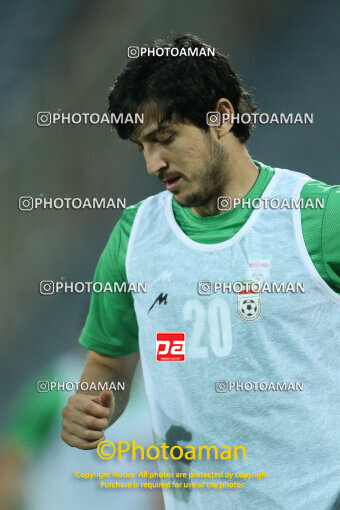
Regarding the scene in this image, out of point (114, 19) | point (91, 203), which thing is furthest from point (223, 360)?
point (114, 19)

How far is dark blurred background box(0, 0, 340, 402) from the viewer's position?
1.17 meters

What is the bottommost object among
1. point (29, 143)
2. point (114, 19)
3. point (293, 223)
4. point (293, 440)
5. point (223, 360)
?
point (293, 440)

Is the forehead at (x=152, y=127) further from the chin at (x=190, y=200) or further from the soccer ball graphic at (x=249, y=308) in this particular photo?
the soccer ball graphic at (x=249, y=308)

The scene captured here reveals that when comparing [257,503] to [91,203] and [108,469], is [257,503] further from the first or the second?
[91,203]

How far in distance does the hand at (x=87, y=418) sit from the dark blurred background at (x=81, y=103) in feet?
0.44

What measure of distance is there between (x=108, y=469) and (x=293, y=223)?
525 millimetres

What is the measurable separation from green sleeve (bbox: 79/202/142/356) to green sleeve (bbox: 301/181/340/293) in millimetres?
314

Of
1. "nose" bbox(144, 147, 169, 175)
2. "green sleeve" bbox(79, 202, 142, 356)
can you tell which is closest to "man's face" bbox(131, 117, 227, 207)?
"nose" bbox(144, 147, 169, 175)

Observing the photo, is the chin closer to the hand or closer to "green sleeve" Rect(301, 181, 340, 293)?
"green sleeve" Rect(301, 181, 340, 293)

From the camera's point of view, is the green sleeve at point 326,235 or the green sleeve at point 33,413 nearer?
the green sleeve at point 326,235

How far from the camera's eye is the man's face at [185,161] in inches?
40.4

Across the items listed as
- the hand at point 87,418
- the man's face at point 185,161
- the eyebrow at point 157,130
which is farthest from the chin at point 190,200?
the hand at point 87,418

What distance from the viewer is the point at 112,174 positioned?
1.18 metres

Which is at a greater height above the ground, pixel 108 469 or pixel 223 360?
pixel 223 360
